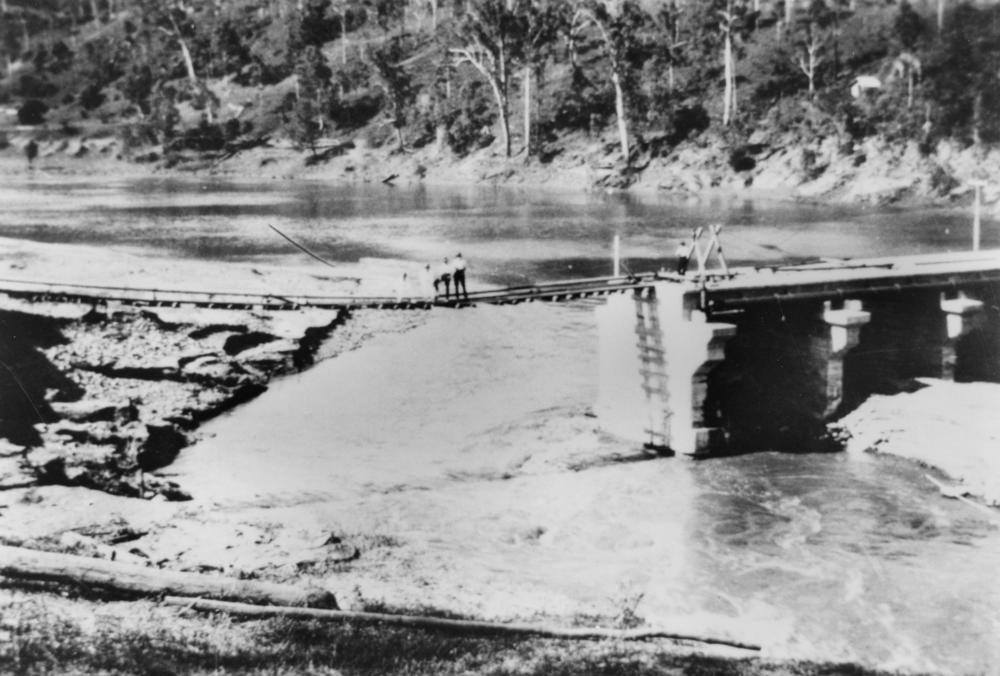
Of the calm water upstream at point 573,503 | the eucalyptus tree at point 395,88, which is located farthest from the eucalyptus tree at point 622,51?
the calm water upstream at point 573,503

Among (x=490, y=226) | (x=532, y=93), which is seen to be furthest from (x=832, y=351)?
(x=532, y=93)

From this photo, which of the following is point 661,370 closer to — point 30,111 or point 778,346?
point 778,346

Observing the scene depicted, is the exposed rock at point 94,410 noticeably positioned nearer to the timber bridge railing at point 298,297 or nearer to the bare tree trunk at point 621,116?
the timber bridge railing at point 298,297

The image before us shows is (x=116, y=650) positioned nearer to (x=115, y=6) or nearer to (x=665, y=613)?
(x=665, y=613)

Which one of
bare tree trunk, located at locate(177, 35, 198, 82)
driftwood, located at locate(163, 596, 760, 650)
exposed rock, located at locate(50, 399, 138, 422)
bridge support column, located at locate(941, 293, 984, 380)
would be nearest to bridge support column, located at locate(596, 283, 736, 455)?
bridge support column, located at locate(941, 293, 984, 380)

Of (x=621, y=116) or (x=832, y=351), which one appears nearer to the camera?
(x=832, y=351)
